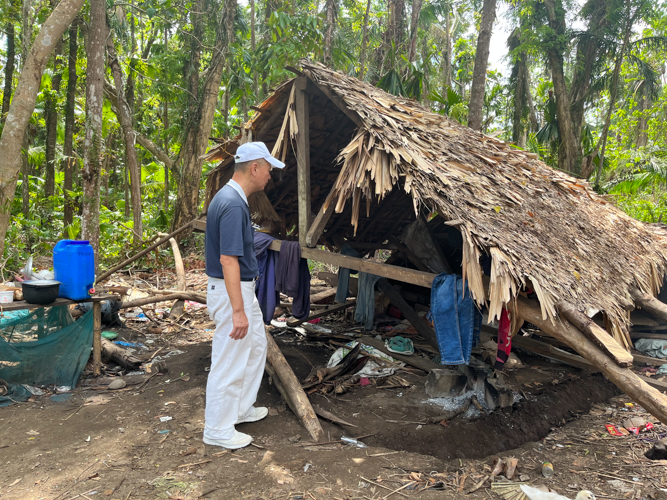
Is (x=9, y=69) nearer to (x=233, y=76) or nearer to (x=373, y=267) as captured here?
(x=233, y=76)

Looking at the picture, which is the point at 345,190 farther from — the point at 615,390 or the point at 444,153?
the point at 615,390

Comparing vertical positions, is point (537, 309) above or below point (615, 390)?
above

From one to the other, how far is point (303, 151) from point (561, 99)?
10676mm

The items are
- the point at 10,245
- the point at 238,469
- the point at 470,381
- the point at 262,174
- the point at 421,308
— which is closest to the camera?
the point at 238,469

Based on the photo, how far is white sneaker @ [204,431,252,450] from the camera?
3.14 metres

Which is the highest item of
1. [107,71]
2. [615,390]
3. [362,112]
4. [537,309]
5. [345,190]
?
[107,71]

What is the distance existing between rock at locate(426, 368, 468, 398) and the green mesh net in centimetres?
356

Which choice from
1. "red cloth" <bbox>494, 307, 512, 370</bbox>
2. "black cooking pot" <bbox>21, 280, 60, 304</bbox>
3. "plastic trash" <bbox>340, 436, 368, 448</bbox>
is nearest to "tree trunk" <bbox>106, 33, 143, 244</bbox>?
"black cooking pot" <bbox>21, 280, 60, 304</bbox>

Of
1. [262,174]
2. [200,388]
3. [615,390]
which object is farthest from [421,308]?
[262,174]

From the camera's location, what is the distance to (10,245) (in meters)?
9.64

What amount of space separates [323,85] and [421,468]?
3.34 m

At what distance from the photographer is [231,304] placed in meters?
2.94

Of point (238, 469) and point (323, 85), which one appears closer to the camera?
point (238, 469)

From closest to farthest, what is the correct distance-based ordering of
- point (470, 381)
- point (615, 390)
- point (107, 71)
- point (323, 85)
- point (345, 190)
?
point (345, 190) < point (323, 85) < point (470, 381) < point (615, 390) < point (107, 71)
